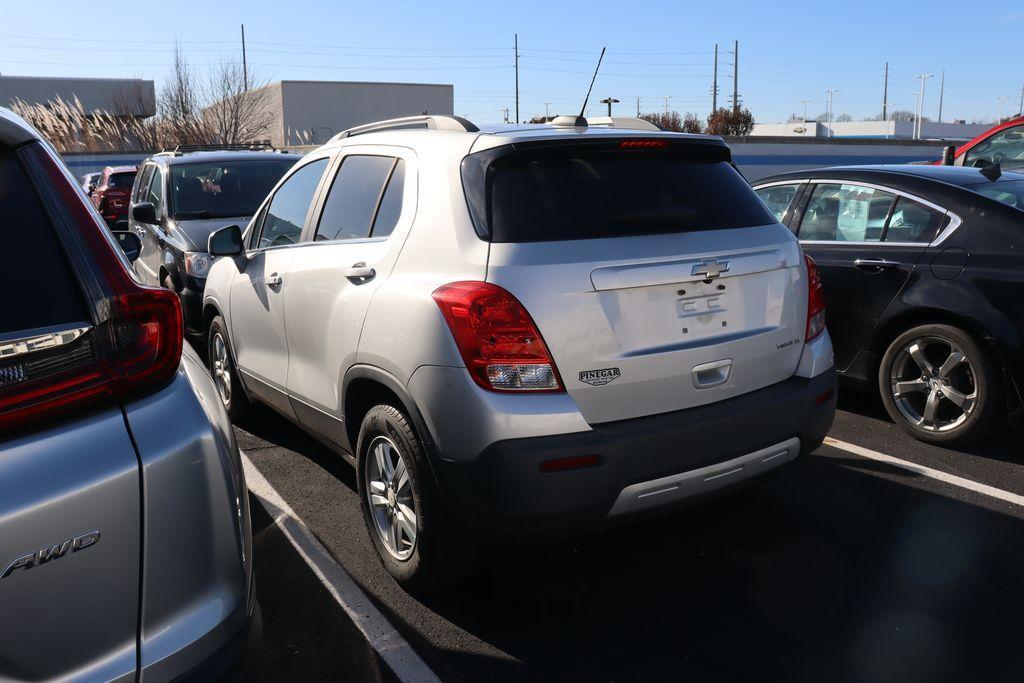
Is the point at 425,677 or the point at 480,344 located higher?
the point at 480,344

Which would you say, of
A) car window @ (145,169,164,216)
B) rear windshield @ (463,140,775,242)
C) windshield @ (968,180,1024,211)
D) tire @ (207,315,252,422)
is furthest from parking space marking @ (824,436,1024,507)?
car window @ (145,169,164,216)

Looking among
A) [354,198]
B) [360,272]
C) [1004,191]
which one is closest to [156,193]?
[354,198]

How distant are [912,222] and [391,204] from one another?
3422 mm

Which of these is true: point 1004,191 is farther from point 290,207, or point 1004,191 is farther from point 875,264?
point 290,207

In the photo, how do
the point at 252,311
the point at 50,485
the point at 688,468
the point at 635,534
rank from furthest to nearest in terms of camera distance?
the point at 252,311, the point at 635,534, the point at 688,468, the point at 50,485

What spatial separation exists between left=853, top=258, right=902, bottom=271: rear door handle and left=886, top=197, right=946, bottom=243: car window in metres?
0.18

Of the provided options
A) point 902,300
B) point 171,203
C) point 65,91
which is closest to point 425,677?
point 902,300

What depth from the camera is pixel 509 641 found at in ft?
10.4

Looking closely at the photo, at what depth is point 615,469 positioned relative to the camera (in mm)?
2973

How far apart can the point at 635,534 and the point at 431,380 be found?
153 centimetres

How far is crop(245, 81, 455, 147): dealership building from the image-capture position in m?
53.5

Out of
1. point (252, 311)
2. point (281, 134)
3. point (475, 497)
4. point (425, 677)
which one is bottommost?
point (425, 677)

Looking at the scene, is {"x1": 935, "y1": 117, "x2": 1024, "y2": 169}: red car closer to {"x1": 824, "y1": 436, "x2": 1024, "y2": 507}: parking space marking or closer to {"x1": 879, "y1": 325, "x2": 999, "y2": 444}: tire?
{"x1": 879, "y1": 325, "x2": 999, "y2": 444}: tire

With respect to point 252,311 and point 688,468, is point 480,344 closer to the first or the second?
point 688,468
